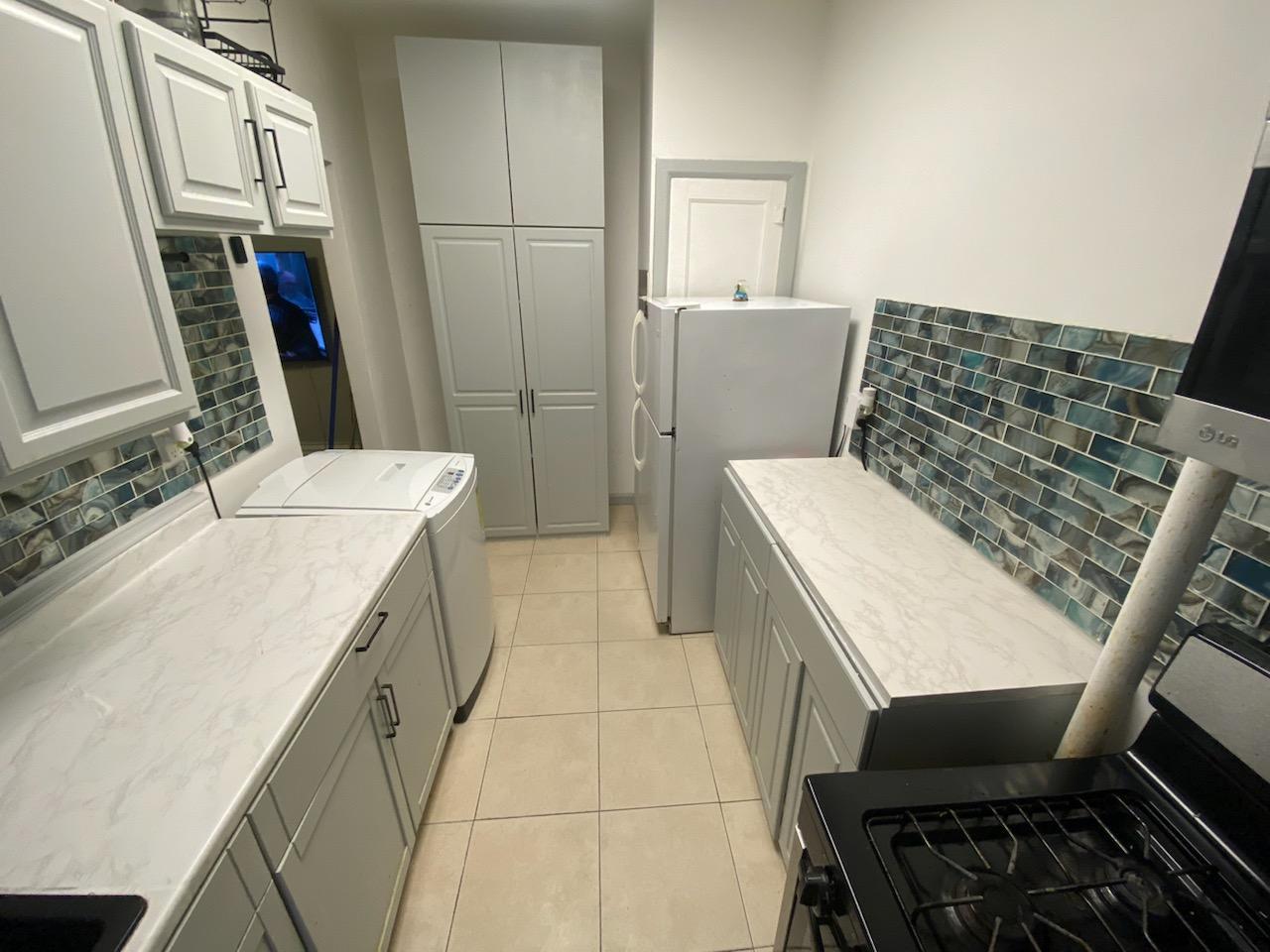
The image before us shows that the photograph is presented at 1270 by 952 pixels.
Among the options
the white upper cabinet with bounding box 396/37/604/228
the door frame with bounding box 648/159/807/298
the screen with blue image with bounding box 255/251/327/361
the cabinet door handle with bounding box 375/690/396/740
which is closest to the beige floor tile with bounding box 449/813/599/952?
the cabinet door handle with bounding box 375/690/396/740

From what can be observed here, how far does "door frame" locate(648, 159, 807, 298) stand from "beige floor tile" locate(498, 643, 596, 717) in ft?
5.63

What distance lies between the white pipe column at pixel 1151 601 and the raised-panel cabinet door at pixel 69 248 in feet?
5.31

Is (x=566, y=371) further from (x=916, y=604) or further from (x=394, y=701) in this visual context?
(x=916, y=604)

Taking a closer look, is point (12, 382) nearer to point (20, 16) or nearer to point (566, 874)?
point (20, 16)

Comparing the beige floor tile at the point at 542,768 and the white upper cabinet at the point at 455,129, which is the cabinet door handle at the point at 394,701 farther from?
the white upper cabinet at the point at 455,129

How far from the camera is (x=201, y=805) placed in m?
0.74

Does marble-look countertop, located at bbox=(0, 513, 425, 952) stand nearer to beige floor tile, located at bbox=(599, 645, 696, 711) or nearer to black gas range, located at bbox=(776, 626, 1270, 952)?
black gas range, located at bbox=(776, 626, 1270, 952)

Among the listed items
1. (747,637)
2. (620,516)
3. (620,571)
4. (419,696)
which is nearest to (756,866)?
(747,637)

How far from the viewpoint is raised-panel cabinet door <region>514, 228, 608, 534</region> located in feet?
8.80

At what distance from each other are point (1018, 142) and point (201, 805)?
6.65ft

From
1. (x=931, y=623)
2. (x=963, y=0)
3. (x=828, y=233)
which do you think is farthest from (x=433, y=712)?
(x=963, y=0)

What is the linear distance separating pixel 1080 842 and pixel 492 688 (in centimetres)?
189

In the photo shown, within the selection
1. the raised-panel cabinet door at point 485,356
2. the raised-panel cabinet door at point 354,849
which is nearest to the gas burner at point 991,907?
the raised-panel cabinet door at point 354,849

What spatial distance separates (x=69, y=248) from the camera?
85 centimetres
